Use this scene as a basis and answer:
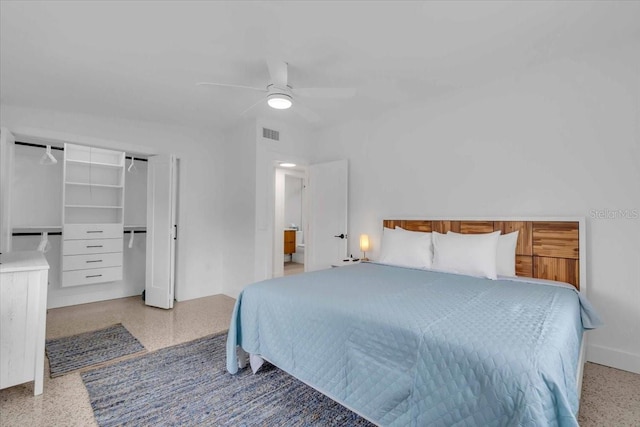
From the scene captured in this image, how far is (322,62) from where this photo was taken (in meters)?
2.65

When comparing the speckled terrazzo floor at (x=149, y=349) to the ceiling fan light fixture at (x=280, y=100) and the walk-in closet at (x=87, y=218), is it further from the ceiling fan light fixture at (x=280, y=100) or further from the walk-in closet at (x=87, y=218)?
the ceiling fan light fixture at (x=280, y=100)

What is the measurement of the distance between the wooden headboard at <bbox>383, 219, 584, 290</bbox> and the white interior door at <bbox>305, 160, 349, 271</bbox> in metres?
1.86

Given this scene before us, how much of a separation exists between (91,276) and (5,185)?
1503 millimetres

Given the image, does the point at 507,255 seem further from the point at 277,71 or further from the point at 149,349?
the point at 149,349

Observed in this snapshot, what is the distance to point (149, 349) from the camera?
2.77m

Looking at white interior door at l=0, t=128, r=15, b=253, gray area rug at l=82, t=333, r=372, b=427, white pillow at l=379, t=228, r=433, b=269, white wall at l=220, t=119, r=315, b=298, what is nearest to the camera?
gray area rug at l=82, t=333, r=372, b=427

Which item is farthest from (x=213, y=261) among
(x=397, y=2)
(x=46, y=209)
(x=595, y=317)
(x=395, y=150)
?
(x=595, y=317)

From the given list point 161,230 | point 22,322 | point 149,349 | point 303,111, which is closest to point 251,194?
point 161,230

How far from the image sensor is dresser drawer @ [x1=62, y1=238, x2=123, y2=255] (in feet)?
12.6

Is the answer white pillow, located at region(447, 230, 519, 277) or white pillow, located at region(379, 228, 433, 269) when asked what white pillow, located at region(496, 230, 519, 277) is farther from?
white pillow, located at region(379, 228, 433, 269)

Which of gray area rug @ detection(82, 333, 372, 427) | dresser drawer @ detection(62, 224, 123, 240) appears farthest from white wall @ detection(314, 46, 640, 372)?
dresser drawer @ detection(62, 224, 123, 240)

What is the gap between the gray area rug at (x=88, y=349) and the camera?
97.9 inches

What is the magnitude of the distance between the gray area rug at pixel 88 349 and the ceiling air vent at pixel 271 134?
114 inches

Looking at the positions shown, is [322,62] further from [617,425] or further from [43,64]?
[617,425]
